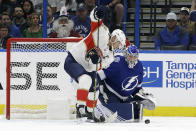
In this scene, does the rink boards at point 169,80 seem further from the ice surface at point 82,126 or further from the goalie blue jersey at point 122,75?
the goalie blue jersey at point 122,75

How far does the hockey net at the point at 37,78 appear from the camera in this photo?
711 centimetres

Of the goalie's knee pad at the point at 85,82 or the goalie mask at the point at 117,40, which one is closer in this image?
the goalie's knee pad at the point at 85,82

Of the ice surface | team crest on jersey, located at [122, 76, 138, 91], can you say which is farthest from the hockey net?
team crest on jersey, located at [122, 76, 138, 91]

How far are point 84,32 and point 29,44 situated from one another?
3.80ft

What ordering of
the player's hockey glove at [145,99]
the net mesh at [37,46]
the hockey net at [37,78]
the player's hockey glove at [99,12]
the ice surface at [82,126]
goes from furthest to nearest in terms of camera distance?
the net mesh at [37,46]
the hockey net at [37,78]
the player's hockey glove at [145,99]
the player's hockey glove at [99,12]
the ice surface at [82,126]

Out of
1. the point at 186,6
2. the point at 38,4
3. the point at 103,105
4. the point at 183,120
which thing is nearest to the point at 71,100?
the point at 103,105

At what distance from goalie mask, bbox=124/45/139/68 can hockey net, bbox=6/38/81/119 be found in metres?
0.76

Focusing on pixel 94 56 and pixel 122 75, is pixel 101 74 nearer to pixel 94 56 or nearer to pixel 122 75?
pixel 122 75

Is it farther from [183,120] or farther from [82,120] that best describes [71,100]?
[183,120]

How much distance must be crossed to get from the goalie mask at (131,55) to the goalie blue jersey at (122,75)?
0.14 feet

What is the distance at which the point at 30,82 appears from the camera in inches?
294

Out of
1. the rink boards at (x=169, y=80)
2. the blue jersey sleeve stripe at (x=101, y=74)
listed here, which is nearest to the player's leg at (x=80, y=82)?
the blue jersey sleeve stripe at (x=101, y=74)

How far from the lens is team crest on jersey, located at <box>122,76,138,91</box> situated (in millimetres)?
6626

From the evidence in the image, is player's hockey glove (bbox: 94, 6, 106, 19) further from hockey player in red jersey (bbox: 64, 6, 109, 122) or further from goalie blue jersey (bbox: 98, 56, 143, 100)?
goalie blue jersey (bbox: 98, 56, 143, 100)
